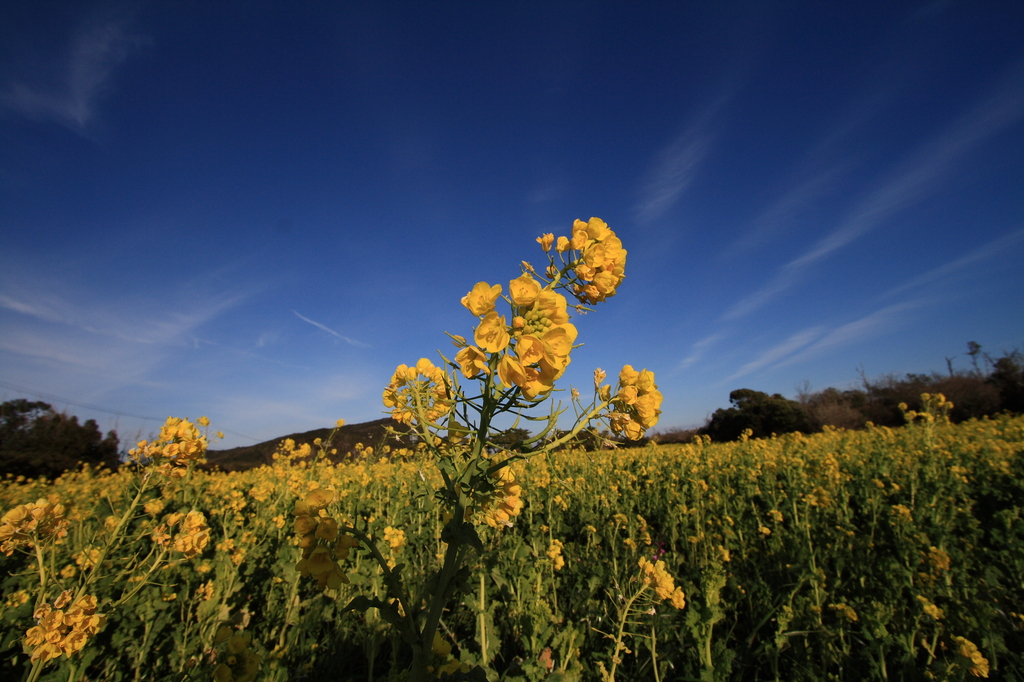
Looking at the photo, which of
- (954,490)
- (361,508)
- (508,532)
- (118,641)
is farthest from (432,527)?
(954,490)

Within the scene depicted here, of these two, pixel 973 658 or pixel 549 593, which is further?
pixel 549 593

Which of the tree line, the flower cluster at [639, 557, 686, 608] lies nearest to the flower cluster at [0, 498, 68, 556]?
the flower cluster at [639, 557, 686, 608]

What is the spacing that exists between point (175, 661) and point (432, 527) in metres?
1.95

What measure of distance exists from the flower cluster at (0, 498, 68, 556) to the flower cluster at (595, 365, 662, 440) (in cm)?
244

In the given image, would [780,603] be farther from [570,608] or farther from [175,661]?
[175,661]

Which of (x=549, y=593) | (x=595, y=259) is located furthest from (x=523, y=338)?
(x=549, y=593)

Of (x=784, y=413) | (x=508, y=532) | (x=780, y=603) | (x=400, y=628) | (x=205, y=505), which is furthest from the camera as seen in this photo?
(x=784, y=413)

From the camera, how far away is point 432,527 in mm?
3799

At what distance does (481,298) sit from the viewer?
1226mm

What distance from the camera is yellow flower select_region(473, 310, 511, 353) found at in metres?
1.10

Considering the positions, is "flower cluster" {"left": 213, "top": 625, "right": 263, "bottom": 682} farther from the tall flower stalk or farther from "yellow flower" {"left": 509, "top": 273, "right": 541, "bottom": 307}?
"yellow flower" {"left": 509, "top": 273, "right": 541, "bottom": 307}

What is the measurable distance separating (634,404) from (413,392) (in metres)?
0.87

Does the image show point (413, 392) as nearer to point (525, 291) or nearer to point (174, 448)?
point (525, 291)

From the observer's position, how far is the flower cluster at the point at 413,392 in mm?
1561
